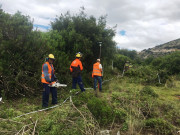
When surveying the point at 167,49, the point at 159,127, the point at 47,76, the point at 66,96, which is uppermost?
the point at 167,49

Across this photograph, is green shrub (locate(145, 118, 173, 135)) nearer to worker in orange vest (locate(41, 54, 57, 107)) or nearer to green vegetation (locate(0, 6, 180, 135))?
green vegetation (locate(0, 6, 180, 135))

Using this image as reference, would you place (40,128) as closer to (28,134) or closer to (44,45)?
(28,134)

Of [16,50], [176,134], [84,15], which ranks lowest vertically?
[176,134]

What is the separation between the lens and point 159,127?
10.9 ft

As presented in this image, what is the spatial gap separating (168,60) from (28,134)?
71.4 feet

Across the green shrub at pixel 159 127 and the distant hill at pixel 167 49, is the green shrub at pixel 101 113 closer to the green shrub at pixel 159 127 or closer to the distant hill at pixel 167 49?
the green shrub at pixel 159 127

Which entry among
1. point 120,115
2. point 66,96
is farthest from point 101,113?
point 66,96

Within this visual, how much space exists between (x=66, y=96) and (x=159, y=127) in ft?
12.9

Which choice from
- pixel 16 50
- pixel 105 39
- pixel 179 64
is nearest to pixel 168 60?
pixel 179 64

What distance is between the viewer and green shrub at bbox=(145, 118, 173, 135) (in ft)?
10.6

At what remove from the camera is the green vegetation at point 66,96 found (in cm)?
321

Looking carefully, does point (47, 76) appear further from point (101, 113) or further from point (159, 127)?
point (159, 127)

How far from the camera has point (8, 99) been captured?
507 cm

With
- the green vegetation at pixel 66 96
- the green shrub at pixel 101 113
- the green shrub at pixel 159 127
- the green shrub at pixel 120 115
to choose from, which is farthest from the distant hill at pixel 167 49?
the green shrub at pixel 101 113
